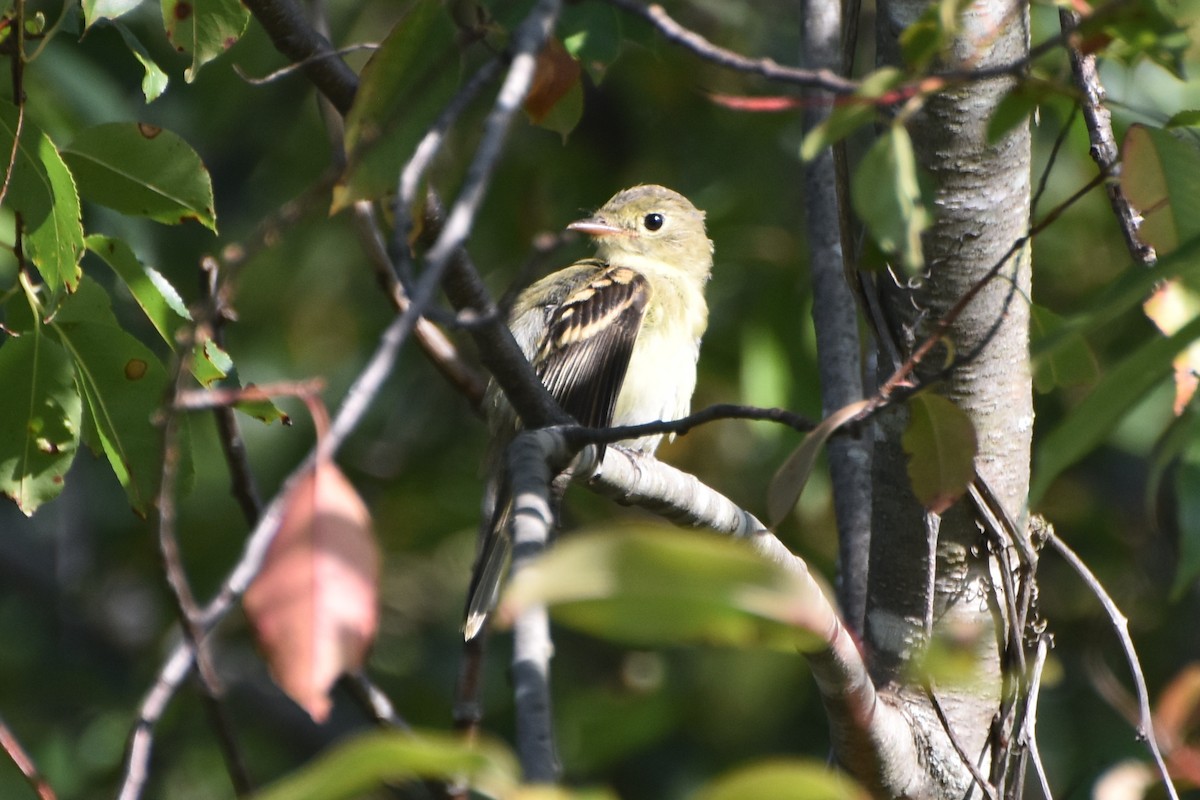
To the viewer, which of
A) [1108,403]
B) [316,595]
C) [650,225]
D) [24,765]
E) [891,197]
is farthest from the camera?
[650,225]

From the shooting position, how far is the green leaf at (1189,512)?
1739mm

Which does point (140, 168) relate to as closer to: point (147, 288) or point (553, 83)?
point (147, 288)

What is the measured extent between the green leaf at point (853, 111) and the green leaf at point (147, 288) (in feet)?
4.77

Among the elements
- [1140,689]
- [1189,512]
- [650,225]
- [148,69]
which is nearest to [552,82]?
[148,69]

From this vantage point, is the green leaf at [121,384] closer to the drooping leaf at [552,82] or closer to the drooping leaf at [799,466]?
the drooping leaf at [552,82]

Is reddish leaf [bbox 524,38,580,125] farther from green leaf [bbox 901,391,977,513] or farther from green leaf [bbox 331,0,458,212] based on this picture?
green leaf [bbox 901,391,977,513]

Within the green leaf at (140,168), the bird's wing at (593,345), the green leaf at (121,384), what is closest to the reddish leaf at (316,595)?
the green leaf at (121,384)

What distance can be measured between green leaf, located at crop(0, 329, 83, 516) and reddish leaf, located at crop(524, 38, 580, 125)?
108 centimetres

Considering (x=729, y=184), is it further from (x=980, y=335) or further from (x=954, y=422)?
(x=954, y=422)

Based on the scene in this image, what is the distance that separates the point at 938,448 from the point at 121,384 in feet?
5.11

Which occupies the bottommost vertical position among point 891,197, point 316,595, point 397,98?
point 316,595

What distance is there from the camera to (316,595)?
4.41ft

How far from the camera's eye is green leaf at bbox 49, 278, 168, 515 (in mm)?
2609

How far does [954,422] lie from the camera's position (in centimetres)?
229
